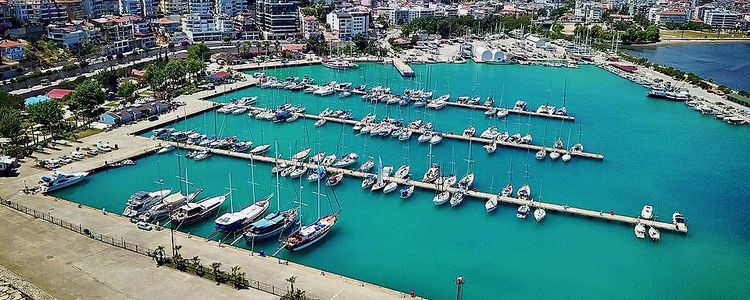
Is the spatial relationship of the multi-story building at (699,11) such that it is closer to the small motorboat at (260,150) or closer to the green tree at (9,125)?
the small motorboat at (260,150)

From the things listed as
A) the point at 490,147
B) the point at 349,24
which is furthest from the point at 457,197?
the point at 349,24

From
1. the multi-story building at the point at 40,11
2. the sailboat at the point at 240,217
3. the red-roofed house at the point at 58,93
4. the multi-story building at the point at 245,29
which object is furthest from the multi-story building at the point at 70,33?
the sailboat at the point at 240,217

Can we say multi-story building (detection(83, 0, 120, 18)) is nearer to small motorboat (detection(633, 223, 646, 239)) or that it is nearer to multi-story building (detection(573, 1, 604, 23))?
small motorboat (detection(633, 223, 646, 239))

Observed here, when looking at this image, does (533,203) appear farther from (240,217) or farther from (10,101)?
(10,101)

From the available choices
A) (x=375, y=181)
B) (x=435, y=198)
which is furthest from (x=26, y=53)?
(x=435, y=198)

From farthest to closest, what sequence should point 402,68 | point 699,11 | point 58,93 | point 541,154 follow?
point 699,11, point 402,68, point 58,93, point 541,154

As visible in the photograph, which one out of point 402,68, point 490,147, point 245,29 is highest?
point 245,29
